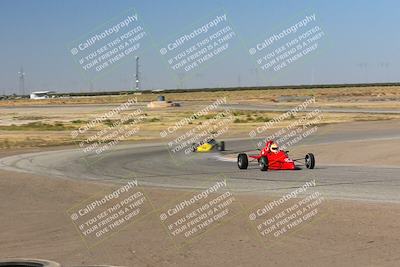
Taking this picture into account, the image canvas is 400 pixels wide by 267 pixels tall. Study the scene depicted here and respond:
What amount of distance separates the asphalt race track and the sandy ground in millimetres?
2662

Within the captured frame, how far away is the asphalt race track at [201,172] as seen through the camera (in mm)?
17734

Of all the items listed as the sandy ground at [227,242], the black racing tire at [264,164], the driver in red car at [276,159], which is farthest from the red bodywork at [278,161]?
the sandy ground at [227,242]

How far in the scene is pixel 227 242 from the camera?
11.3 meters

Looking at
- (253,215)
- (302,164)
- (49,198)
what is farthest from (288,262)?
(302,164)

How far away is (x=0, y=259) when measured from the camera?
1002 centimetres

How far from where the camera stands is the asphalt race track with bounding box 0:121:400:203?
17.7 m

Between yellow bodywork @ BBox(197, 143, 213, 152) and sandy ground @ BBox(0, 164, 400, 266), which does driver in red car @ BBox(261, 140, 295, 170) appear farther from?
yellow bodywork @ BBox(197, 143, 213, 152)

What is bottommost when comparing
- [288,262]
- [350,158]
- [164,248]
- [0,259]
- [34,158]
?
[350,158]

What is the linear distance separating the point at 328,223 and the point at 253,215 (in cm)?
182

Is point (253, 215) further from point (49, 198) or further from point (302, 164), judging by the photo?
point (302, 164)

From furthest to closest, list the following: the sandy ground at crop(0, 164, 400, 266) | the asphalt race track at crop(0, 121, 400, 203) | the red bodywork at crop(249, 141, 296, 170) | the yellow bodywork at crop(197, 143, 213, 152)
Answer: the yellow bodywork at crop(197, 143, 213, 152) < the red bodywork at crop(249, 141, 296, 170) < the asphalt race track at crop(0, 121, 400, 203) < the sandy ground at crop(0, 164, 400, 266)

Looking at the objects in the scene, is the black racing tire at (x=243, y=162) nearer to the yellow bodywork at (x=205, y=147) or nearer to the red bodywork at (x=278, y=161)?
the red bodywork at (x=278, y=161)

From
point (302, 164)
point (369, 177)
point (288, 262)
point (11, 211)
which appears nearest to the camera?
point (288, 262)

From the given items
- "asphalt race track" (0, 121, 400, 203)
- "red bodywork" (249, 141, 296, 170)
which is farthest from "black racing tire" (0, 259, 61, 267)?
"red bodywork" (249, 141, 296, 170)
